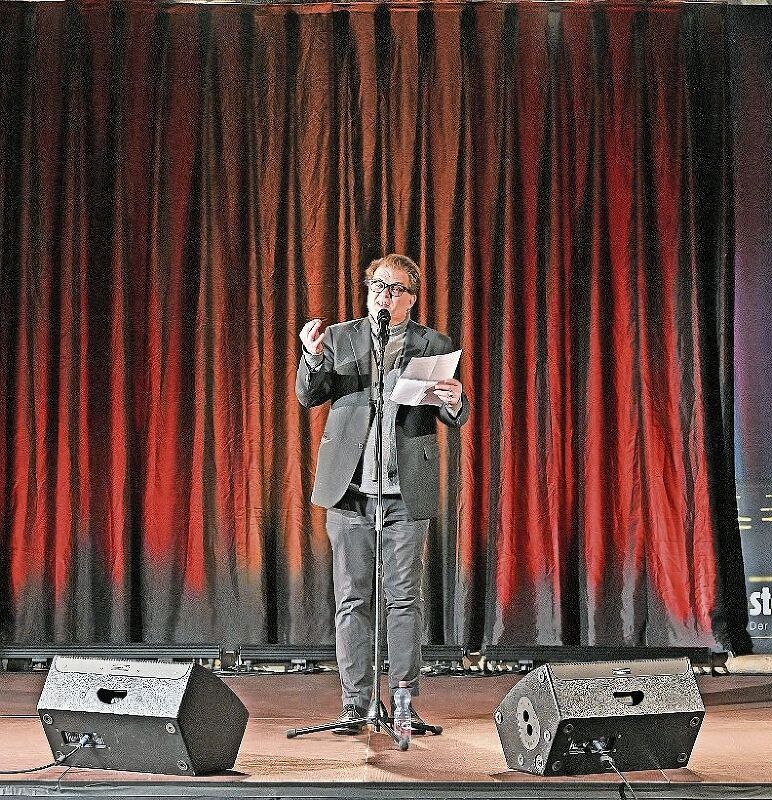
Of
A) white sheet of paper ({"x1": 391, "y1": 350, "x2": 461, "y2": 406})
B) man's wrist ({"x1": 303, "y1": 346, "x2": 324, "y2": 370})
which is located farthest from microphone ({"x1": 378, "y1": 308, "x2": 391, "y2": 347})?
man's wrist ({"x1": 303, "y1": 346, "x2": 324, "y2": 370})

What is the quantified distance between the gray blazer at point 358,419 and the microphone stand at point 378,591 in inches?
3.4

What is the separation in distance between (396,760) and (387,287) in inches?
57.7

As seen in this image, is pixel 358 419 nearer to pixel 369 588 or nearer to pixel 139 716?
pixel 369 588

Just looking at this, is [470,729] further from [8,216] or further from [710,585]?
[8,216]

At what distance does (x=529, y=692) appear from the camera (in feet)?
9.93

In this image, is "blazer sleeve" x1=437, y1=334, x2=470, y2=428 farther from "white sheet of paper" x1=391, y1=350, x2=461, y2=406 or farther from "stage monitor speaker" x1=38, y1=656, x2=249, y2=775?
"stage monitor speaker" x1=38, y1=656, x2=249, y2=775

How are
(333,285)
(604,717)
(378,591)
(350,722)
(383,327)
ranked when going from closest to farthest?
(604,717), (383,327), (378,591), (350,722), (333,285)

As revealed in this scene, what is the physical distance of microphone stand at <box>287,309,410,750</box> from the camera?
342cm

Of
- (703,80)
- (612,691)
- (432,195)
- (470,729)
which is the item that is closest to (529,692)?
(612,691)

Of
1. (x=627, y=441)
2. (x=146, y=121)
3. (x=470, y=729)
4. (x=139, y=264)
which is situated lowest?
(x=470, y=729)

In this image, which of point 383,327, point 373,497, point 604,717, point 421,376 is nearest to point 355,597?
point 373,497

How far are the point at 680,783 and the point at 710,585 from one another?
256cm

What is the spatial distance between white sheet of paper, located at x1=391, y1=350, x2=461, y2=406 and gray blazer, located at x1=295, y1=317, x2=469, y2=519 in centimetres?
30

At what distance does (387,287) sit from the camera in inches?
142
